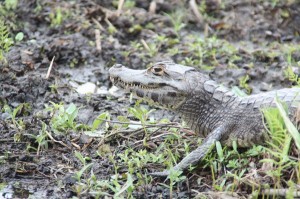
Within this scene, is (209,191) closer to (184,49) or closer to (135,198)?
(135,198)

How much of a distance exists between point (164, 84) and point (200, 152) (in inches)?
29.1

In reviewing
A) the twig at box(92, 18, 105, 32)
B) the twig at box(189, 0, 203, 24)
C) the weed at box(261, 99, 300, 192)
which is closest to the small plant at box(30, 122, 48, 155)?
the weed at box(261, 99, 300, 192)

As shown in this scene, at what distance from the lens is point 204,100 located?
5.76m

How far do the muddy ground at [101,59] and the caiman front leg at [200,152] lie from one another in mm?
106

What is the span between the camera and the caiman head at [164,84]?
18.8 ft

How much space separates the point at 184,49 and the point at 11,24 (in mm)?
2102

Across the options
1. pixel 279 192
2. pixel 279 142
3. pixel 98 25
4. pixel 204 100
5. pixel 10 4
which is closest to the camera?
pixel 279 192

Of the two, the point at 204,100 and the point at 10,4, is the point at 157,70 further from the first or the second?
the point at 10,4

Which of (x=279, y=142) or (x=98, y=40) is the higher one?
(x=279, y=142)

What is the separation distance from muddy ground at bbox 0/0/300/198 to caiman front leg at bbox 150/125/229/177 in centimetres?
11

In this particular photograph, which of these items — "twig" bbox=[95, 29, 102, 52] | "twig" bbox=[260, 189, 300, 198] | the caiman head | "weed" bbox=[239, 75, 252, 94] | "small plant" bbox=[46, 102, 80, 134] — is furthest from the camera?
"twig" bbox=[95, 29, 102, 52]

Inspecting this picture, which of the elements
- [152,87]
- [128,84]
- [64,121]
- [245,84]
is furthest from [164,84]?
[245,84]

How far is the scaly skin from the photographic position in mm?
5504

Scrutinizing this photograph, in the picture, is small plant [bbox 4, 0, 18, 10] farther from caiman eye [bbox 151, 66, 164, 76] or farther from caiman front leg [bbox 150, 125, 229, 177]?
caiman front leg [bbox 150, 125, 229, 177]
